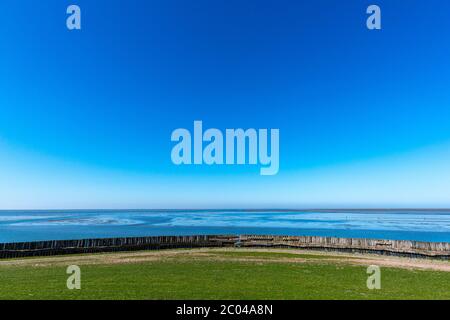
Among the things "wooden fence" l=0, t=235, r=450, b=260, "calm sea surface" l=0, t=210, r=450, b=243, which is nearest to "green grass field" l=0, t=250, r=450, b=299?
"wooden fence" l=0, t=235, r=450, b=260

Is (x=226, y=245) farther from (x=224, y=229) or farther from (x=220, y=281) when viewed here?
(x=224, y=229)

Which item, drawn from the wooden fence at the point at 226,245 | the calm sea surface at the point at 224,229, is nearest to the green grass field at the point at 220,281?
the wooden fence at the point at 226,245

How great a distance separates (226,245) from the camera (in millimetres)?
40375

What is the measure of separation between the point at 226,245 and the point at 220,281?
23.0 m

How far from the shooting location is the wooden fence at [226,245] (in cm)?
3139

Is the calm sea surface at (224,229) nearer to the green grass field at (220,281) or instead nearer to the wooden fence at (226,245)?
the wooden fence at (226,245)

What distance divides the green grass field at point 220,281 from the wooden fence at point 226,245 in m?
8.90

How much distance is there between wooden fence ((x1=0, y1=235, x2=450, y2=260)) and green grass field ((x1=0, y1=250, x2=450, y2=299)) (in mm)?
8899

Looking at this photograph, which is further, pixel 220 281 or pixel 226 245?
pixel 226 245

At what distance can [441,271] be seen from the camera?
73.4 feet

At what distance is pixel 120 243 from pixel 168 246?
5.22 metres

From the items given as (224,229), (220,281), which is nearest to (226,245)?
(220,281)

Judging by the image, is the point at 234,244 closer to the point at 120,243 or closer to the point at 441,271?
the point at 120,243
